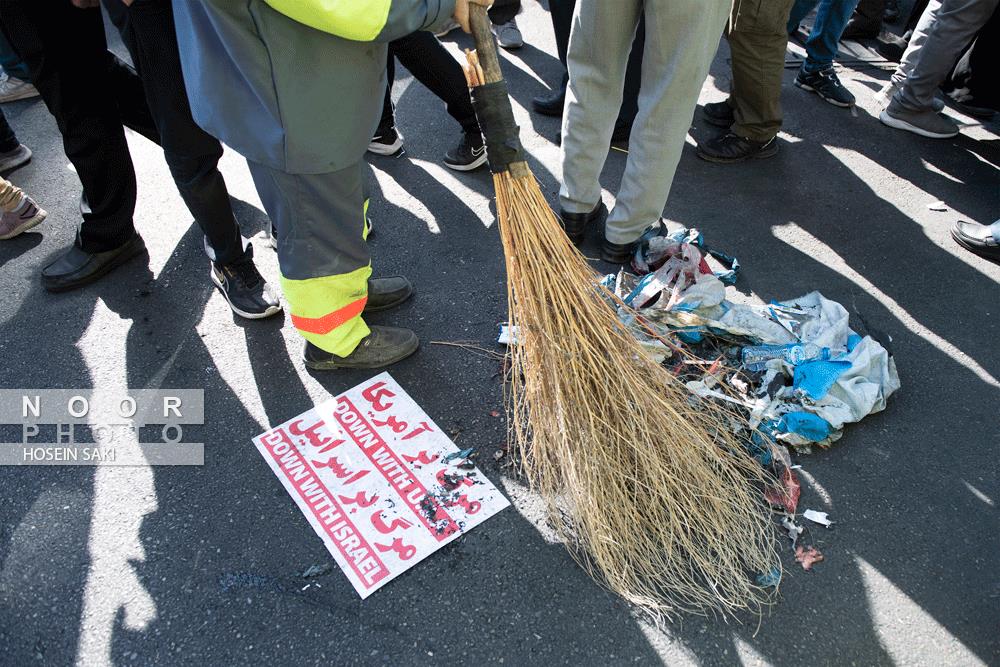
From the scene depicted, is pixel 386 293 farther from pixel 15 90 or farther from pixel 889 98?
pixel 889 98

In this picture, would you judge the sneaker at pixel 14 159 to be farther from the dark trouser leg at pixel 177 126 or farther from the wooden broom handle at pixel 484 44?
the wooden broom handle at pixel 484 44

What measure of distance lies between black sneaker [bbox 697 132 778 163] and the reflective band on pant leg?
2219 millimetres

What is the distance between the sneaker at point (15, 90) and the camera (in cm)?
414

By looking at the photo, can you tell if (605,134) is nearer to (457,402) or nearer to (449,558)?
(457,402)

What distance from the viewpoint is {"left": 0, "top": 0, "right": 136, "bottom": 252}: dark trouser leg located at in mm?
2381

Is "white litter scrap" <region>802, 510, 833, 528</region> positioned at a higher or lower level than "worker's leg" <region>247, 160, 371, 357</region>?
lower

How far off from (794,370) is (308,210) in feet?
5.70

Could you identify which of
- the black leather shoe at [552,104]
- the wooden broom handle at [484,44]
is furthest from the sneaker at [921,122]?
the wooden broom handle at [484,44]

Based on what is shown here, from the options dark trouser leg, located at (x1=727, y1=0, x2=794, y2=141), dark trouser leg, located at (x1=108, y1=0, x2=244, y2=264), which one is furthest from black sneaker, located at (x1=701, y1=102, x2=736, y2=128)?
dark trouser leg, located at (x1=108, y1=0, x2=244, y2=264)

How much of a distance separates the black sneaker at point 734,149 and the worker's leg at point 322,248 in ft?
7.28

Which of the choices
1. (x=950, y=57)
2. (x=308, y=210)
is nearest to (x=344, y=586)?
(x=308, y=210)

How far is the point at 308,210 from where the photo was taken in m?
2.04

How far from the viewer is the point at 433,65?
321cm

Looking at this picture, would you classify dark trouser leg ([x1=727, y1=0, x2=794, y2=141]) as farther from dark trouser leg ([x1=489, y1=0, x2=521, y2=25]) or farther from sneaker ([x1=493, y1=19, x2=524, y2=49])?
sneaker ([x1=493, y1=19, x2=524, y2=49])
